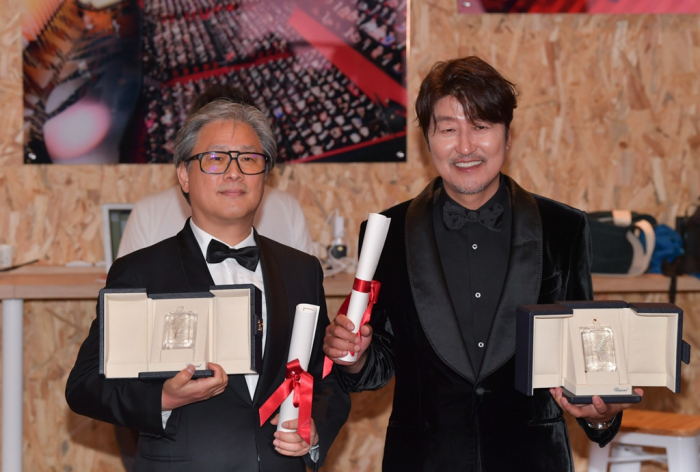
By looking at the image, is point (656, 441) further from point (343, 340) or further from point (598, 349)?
point (343, 340)

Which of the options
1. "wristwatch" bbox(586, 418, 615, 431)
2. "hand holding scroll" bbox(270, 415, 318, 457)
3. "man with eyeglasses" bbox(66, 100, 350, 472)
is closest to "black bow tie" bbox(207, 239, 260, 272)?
"man with eyeglasses" bbox(66, 100, 350, 472)

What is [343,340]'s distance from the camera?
70.2 inches

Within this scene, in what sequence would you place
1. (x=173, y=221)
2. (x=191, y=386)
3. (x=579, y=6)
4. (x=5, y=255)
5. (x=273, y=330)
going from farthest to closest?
(x=579, y=6), (x=5, y=255), (x=173, y=221), (x=273, y=330), (x=191, y=386)

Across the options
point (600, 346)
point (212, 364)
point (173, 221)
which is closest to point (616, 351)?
point (600, 346)

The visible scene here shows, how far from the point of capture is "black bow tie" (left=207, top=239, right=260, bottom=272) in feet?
6.15

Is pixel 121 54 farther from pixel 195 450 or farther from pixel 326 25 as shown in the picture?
pixel 195 450

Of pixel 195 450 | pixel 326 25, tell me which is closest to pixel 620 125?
pixel 326 25

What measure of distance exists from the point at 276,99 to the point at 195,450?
241cm

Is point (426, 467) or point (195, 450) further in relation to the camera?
point (426, 467)

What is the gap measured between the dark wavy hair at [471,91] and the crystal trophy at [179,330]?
86 centimetres

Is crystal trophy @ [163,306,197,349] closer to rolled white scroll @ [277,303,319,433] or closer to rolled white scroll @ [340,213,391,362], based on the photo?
rolled white scroll @ [277,303,319,433]

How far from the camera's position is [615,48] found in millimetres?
3965

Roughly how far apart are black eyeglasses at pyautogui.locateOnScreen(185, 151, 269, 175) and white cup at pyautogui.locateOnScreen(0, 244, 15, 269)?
87.9 inches

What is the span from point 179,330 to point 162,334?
39mm
